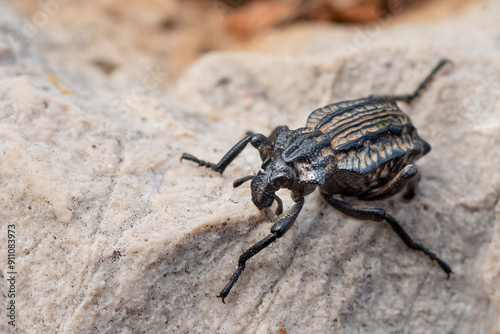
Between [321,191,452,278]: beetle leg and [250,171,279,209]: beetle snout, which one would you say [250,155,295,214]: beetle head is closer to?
[250,171,279,209]: beetle snout

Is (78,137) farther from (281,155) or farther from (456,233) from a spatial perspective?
(456,233)

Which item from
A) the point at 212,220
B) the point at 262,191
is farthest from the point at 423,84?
the point at 212,220

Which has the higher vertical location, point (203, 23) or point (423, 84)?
point (423, 84)

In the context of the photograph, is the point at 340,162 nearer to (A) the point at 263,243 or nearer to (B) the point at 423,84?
(A) the point at 263,243

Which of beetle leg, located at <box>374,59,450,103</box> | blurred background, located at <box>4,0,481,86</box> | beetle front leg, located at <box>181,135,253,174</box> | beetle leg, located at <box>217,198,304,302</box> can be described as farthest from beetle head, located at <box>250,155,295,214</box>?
blurred background, located at <box>4,0,481,86</box>

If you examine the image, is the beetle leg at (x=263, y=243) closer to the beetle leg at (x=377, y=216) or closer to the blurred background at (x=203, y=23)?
the beetle leg at (x=377, y=216)

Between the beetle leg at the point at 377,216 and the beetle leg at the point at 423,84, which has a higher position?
the beetle leg at the point at 423,84

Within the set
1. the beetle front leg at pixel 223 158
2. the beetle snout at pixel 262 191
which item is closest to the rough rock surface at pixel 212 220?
the beetle front leg at pixel 223 158
